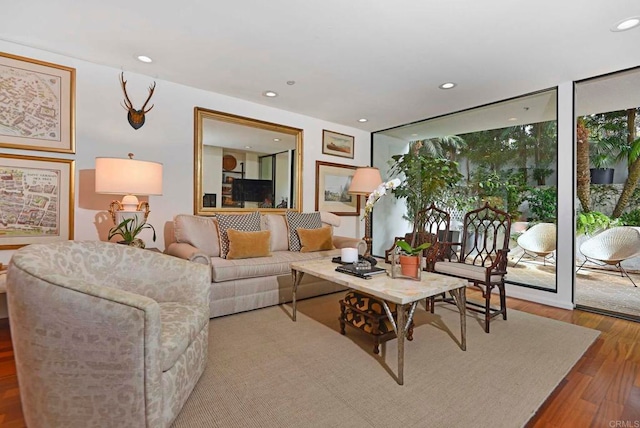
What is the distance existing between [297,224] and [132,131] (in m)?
2.07

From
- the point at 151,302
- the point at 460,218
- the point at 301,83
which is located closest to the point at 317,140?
→ the point at 301,83

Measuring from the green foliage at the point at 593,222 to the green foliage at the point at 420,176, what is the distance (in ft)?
A: 4.97

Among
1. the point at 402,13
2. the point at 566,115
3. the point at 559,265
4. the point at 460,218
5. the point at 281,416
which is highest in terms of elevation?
the point at 402,13

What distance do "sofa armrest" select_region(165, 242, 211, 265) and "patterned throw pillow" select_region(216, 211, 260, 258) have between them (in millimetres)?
324

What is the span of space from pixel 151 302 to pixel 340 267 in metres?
1.44

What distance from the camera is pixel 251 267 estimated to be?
299 centimetres

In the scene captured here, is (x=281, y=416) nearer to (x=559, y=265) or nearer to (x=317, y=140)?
(x=559, y=265)

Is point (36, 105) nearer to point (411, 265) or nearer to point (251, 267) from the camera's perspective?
point (251, 267)

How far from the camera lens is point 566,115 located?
3.24 m

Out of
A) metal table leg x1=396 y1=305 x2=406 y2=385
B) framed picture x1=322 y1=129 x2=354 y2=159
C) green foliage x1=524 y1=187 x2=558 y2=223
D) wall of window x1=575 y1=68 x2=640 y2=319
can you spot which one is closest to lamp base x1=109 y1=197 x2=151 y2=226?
metal table leg x1=396 y1=305 x2=406 y2=385

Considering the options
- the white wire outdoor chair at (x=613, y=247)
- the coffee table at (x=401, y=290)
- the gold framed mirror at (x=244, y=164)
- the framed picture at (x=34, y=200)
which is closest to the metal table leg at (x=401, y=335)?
the coffee table at (x=401, y=290)

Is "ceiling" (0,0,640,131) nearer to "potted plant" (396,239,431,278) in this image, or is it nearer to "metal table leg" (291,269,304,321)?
"potted plant" (396,239,431,278)

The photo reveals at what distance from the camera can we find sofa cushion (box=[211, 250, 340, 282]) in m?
2.82

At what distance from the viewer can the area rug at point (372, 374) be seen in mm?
1534
